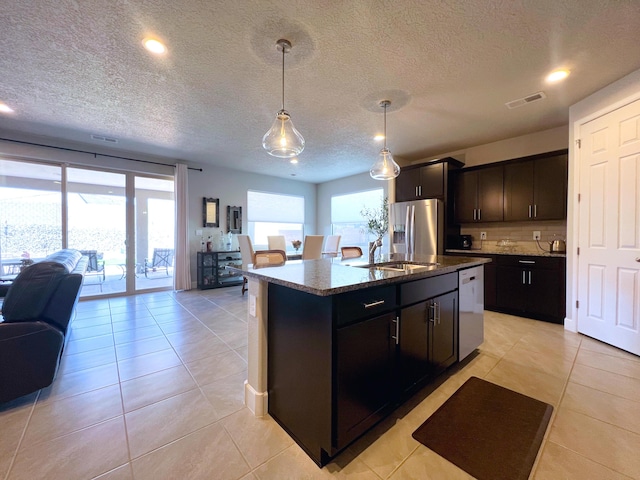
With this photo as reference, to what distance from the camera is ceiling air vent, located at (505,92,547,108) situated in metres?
2.80

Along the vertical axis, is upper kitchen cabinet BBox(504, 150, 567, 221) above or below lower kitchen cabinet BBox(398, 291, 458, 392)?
above

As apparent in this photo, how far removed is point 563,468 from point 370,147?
417 centimetres

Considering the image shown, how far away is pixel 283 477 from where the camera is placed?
1263 mm

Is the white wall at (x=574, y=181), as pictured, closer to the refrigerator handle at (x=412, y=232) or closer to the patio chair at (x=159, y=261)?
the refrigerator handle at (x=412, y=232)

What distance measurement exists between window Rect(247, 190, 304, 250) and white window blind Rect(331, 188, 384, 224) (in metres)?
0.99

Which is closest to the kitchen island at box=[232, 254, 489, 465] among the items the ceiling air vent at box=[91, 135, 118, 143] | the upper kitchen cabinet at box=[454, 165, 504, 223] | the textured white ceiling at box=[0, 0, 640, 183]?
the textured white ceiling at box=[0, 0, 640, 183]

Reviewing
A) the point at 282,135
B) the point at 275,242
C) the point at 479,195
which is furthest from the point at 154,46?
the point at 479,195

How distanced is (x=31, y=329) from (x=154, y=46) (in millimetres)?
2226

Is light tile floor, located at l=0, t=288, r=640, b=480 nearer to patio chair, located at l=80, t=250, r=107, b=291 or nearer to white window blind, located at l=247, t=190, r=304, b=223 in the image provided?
patio chair, located at l=80, t=250, r=107, b=291

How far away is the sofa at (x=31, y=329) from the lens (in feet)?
5.72

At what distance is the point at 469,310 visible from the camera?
238 centimetres

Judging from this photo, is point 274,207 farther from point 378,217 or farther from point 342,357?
point 342,357

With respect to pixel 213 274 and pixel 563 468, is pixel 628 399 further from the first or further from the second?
pixel 213 274

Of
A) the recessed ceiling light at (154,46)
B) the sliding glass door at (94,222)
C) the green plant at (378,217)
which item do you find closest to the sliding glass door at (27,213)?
the sliding glass door at (94,222)
